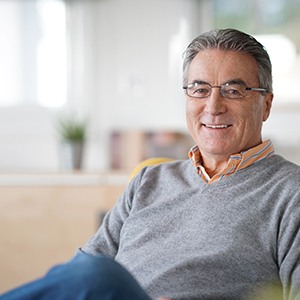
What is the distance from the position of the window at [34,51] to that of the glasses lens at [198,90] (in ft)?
7.62

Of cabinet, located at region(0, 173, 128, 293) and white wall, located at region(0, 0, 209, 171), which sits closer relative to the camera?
cabinet, located at region(0, 173, 128, 293)

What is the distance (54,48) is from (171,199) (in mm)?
2458

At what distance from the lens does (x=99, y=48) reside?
4.02 metres

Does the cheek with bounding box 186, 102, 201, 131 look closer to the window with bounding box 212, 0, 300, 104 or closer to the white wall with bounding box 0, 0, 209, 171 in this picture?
the window with bounding box 212, 0, 300, 104

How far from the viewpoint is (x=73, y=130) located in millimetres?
3854

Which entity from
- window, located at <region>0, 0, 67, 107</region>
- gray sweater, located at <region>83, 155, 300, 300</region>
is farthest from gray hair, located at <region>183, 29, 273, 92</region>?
window, located at <region>0, 0, 67, 107</region>

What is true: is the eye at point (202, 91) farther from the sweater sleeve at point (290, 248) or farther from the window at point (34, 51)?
the window at point (34, 51)

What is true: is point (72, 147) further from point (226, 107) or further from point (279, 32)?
point (226, 107)

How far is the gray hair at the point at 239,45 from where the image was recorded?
1801 mm

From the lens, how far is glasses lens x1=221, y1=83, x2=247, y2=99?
5.93 feet

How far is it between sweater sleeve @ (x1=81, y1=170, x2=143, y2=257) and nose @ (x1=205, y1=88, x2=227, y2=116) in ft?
1.05

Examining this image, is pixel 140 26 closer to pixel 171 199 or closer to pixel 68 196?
pixel 68 196

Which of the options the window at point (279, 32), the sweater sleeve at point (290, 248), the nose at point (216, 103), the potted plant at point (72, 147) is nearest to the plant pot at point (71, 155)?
the potted plant at point (72, 147)

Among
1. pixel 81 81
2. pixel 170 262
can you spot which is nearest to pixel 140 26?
pixel 81 81
